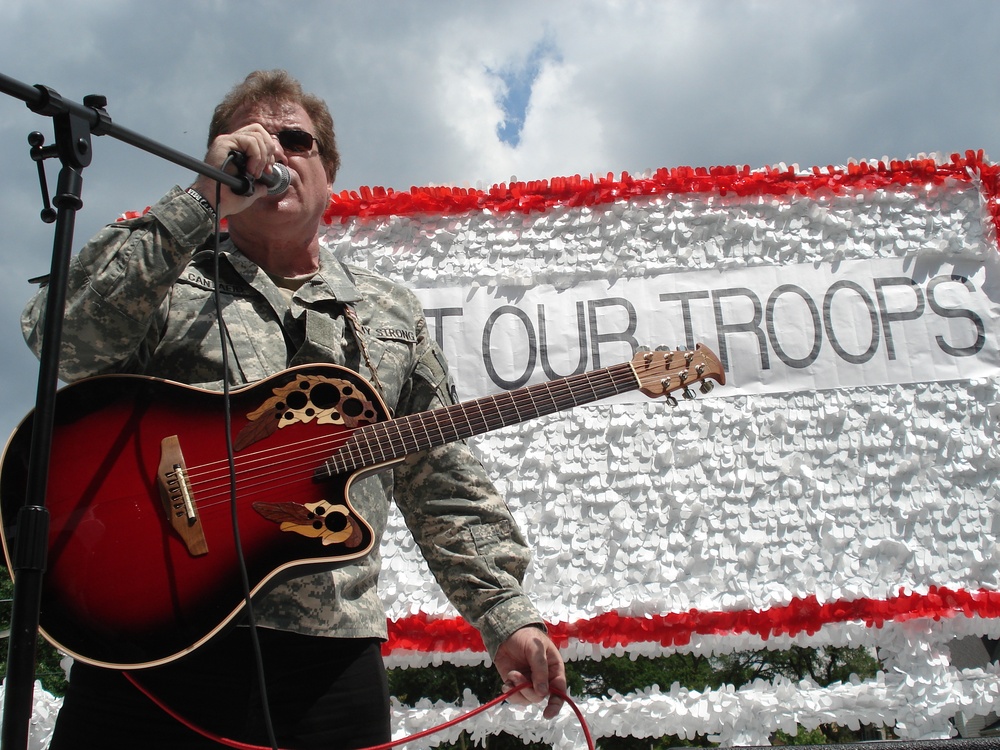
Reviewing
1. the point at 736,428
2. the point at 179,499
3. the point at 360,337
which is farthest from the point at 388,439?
the point at 736,428

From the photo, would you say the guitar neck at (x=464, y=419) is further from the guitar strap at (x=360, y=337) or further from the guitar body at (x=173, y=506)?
the guitar strap at (x=360, y=337)

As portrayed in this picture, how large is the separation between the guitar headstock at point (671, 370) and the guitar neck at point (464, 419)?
4cm

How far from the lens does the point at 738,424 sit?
121 inches

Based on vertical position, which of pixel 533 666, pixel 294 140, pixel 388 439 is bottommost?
pixel 533 666

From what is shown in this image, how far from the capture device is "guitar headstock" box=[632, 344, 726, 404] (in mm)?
1947

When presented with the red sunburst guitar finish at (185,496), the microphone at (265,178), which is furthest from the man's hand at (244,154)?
the red sunburst guitar finish at (185,496)

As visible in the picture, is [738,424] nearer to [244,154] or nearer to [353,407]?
[353,407]

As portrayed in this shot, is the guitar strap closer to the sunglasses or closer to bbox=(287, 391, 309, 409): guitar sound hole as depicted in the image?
bbox=(287, 391, 309, 409): guitar sound hole

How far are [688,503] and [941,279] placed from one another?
1.46 meters

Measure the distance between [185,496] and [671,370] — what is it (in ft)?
3.93

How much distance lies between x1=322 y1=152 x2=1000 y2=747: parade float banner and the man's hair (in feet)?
4.17

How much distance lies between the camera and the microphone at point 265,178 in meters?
1.44

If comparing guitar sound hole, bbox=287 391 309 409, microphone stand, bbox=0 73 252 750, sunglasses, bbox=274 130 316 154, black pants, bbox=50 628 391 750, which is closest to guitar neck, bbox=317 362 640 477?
guitar sound hole, bbox=287 391 309 409

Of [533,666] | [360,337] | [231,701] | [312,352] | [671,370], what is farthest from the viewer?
[671,370]
